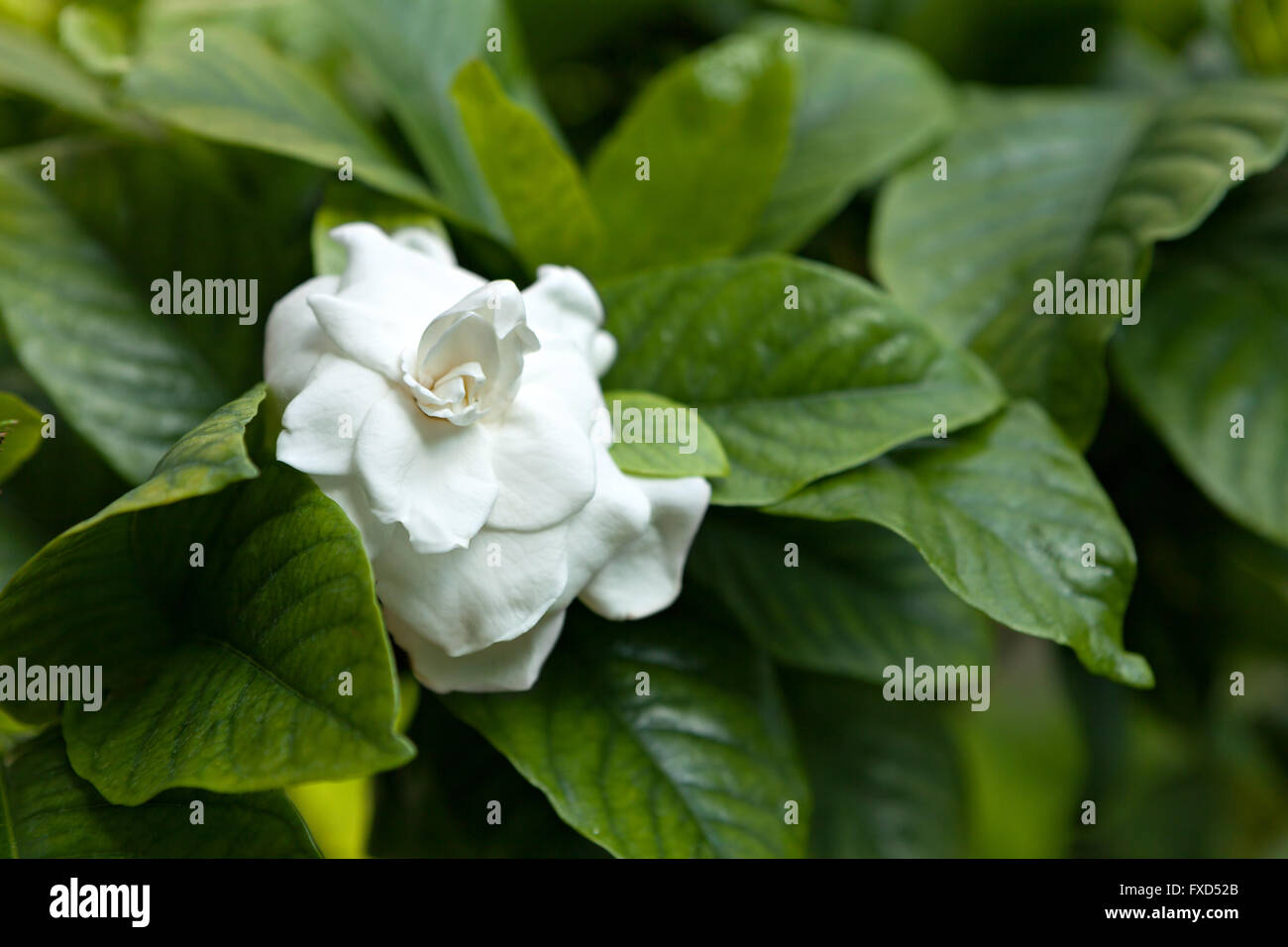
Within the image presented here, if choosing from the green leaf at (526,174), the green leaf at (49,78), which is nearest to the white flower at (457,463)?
the green leaf at (526,174)

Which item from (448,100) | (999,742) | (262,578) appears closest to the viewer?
(262,578)

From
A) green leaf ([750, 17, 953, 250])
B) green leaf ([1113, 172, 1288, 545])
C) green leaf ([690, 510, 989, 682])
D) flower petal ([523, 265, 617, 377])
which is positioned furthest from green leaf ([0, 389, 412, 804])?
green leaf ([1113, 172, 1288, 545])

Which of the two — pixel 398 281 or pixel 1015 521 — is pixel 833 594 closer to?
pixel 1015 521

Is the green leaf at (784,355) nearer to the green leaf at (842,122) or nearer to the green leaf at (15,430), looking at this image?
the green leaf at (842,122)

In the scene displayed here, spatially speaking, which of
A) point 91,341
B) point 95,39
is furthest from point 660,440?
point 95,39

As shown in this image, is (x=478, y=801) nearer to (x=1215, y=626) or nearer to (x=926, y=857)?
(x=926, y=857)
